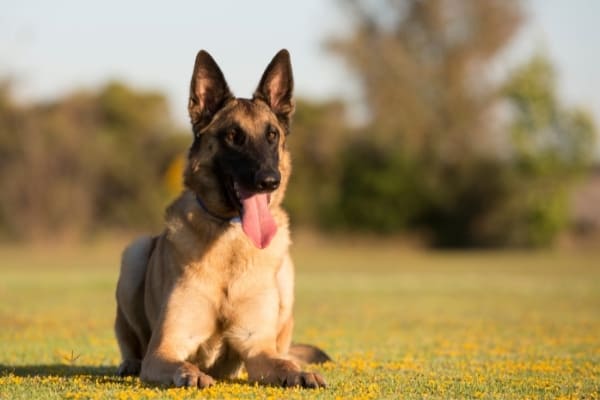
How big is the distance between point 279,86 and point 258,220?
47.8 inches

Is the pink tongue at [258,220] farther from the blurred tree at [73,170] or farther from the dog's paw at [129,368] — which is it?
the blurred tree at [73,170]

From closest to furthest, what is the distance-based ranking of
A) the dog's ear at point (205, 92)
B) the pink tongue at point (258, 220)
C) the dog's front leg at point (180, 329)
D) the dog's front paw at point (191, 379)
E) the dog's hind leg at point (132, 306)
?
the dog's front paw at point (191, 379)
the dog's front leg at point (180, 329)
the pink tongue at point (258, 220)
the dog's ear at point (205, 92)
the dog's hind leg at point (132, 306)

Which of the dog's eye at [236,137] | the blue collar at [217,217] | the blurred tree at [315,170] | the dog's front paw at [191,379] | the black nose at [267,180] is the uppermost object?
the blurred tree at [315,170]

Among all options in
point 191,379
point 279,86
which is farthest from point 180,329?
point 279,86

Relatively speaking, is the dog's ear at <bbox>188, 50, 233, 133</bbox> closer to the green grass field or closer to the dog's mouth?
the dog's mouth

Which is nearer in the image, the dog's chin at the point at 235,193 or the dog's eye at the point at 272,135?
the dog's chin at the point at 235,193

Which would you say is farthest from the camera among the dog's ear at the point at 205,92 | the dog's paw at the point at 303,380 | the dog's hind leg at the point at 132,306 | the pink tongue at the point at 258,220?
the dog's hind leg at the point at 132,306

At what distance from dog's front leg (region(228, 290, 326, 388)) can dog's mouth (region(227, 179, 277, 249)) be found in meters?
0.43

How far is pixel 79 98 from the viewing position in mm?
56250

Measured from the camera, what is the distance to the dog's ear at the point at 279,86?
8.04 m

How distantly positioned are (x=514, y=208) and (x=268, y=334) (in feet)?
153

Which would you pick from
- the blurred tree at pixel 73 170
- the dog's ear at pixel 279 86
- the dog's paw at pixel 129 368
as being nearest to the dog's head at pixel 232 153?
the dog's ear at pixel 279 86

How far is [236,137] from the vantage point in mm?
7539

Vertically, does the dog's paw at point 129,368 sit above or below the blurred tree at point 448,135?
below
